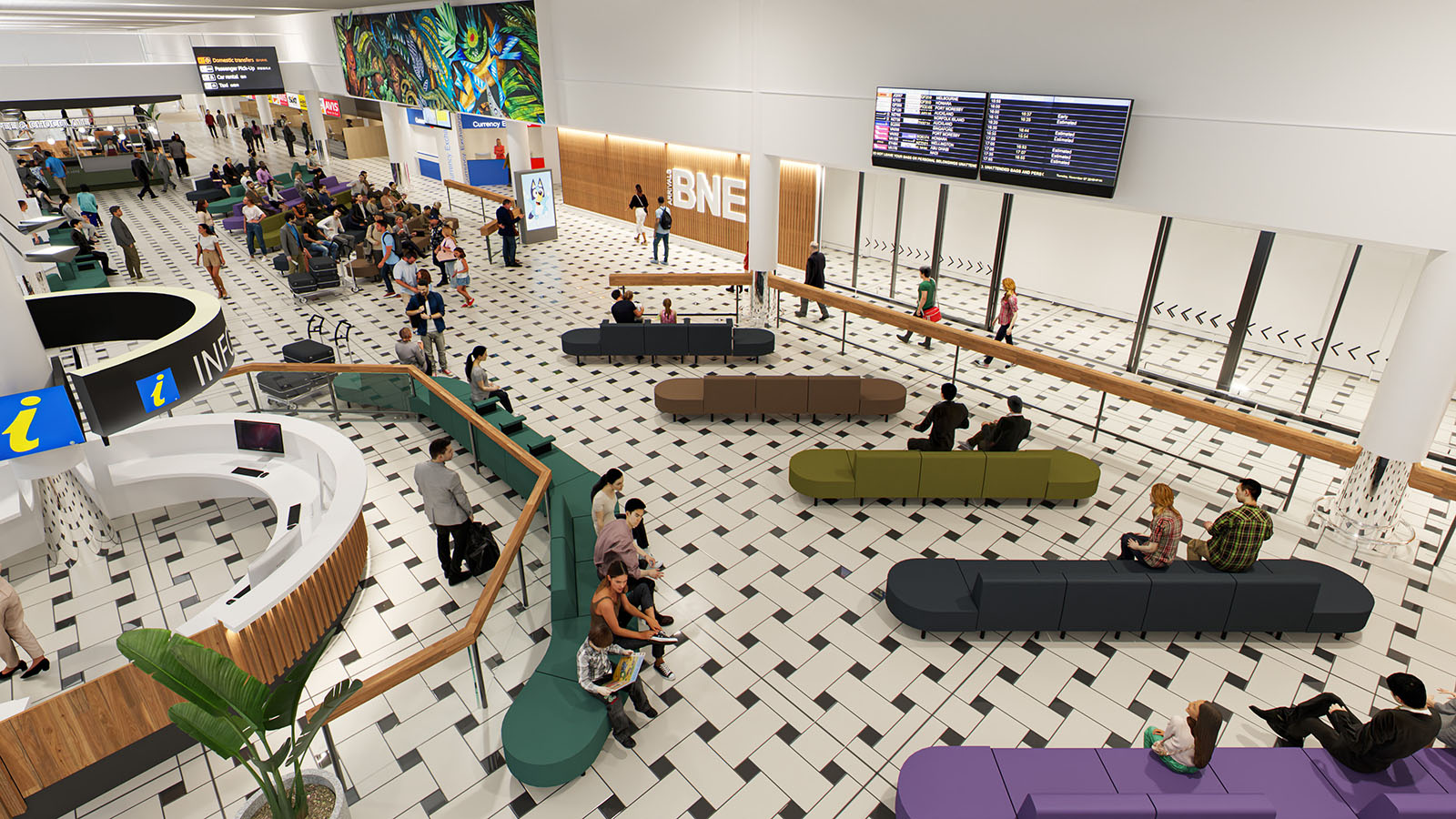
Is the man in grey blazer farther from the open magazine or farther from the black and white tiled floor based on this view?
the open magazine

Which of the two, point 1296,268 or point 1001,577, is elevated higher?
point 1296,268

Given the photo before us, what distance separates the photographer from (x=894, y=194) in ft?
53.1

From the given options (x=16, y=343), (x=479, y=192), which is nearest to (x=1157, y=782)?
(x=16, y=343)

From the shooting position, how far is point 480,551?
729cm

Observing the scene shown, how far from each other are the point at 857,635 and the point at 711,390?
14.4 feet

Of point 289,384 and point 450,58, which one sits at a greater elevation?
point 450,58

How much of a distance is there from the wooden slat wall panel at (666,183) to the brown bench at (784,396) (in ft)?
21.7

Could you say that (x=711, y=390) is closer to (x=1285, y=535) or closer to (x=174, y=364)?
(x=174, y=364)

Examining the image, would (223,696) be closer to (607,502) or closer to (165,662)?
(165,662)

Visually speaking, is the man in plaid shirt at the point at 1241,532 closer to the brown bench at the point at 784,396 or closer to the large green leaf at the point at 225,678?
the brown bench at the point at 784,396

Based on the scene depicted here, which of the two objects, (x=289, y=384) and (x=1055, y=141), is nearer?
(x=1055, y=141)

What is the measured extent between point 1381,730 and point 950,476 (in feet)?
13.7

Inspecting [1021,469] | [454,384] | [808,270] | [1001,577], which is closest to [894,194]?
[808,270]

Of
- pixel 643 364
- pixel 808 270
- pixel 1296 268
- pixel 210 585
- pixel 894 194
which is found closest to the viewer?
pixel 210 585
